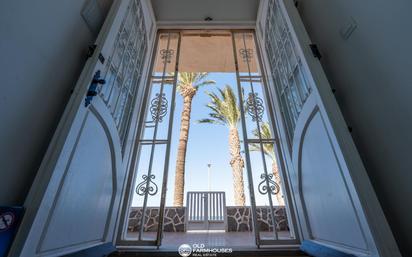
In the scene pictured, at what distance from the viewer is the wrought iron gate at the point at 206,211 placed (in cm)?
423

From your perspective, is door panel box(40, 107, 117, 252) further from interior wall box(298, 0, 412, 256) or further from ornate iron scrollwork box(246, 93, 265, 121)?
interior wall box(298, 0, 412, 256)

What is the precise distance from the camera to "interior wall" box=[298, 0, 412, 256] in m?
0.80

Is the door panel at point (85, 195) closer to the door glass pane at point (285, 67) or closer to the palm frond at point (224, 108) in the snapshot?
the door glass pane at point (285, 67)

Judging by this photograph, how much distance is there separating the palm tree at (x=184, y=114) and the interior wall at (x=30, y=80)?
5187 mm

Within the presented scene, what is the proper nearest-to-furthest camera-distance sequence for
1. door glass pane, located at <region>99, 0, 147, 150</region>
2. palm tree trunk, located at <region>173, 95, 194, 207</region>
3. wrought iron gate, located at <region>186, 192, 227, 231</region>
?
door glass pane, located at <region>99, 0, 147, 150</region>
wrought iron gate, located at <region>186, 192, 227, 231</region>
palm tree trunk, located at <region>173, 95, 194, 207</region>

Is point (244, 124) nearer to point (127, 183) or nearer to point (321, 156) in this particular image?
point (321, 156)

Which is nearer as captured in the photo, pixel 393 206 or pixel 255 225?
pixel 393 206

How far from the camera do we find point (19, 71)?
814 millimetres

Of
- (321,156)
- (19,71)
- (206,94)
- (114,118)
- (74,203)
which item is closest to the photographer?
(19,71)

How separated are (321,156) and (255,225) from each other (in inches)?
29.1

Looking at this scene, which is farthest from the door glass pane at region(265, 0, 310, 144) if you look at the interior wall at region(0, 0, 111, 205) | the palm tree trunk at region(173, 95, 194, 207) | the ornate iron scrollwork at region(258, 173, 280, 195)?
the palm tree trunk at region(173, 95, 194, 207)

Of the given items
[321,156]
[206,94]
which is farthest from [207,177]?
[321,156]

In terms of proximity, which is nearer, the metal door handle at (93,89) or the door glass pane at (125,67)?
the metal door handle at (93,89)
